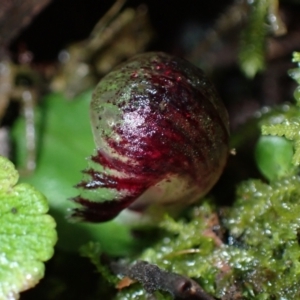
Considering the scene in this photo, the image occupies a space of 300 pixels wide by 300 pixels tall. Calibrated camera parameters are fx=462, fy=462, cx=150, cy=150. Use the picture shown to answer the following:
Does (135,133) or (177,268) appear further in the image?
(177,268)

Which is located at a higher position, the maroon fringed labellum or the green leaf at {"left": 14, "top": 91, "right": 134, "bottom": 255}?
the maroon fringed labellum

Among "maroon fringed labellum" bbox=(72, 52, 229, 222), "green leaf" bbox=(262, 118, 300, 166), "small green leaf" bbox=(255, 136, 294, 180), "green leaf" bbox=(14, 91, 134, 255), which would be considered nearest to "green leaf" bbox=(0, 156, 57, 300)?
"maroon fringed labellum" bbox=(72, 52, 229, 222)

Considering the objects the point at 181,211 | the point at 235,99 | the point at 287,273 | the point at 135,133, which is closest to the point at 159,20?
the point at 235,99

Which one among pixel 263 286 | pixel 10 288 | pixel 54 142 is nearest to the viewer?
pixel 10 288

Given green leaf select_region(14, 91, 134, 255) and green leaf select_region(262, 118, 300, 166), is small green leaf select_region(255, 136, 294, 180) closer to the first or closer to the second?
green leaf select_region(262, 118, 300, 166)

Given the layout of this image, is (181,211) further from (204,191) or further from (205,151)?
(205,151)

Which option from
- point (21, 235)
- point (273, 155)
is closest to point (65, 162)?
point (21, 235)
